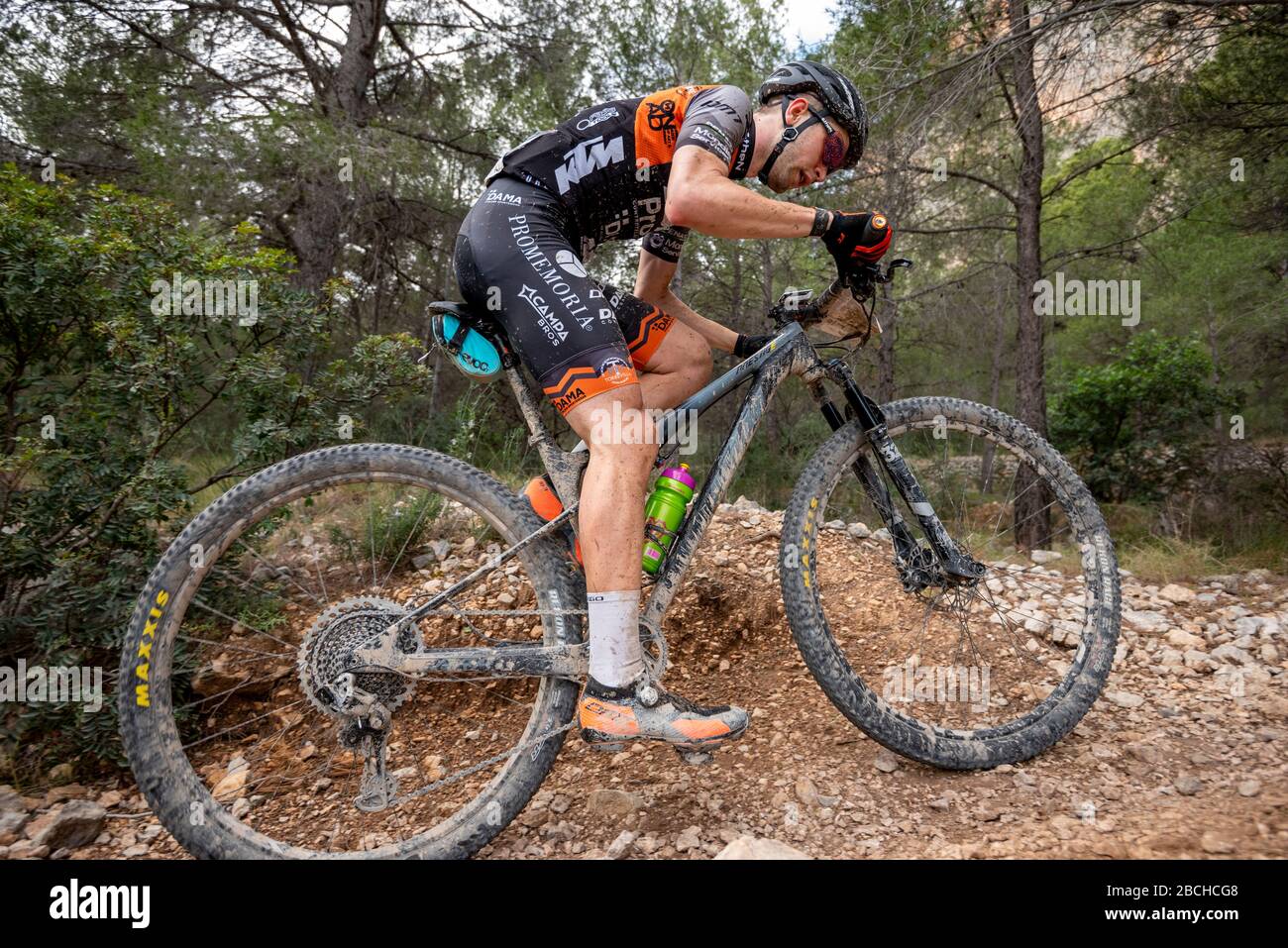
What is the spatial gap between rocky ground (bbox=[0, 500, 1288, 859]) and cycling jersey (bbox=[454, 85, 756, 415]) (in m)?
1.31

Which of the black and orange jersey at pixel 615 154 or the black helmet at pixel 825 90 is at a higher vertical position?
the black helmet at pixel 825 90

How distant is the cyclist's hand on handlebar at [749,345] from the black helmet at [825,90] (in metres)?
0.53

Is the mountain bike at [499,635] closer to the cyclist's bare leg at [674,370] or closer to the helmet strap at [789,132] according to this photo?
the cyclist's bare leg at [674,370]

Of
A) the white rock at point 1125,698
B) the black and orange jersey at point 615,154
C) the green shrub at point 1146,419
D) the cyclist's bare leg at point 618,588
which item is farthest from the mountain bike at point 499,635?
the green shrub at point 1146,419

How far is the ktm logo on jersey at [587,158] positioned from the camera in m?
2.06

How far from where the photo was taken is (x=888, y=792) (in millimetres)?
2057

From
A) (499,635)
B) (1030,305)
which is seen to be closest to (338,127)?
(499,635)

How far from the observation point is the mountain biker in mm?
1827

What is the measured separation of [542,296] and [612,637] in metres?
1.00

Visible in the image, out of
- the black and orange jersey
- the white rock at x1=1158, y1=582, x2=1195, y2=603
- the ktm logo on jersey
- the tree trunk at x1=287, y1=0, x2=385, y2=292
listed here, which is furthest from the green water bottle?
the tree trunk at x1=287, y1=0, x2=385, y2=292

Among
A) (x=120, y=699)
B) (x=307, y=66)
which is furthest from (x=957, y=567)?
(x=307, y=66)

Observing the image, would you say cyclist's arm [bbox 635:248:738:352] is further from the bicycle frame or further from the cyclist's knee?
the cyclist's knee

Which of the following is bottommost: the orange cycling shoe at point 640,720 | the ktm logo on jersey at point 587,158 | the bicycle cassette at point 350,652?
the orange cycling shoe at point 640,720

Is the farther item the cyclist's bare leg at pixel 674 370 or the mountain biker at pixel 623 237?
the cyclist's bare leg at pixel 674 370
